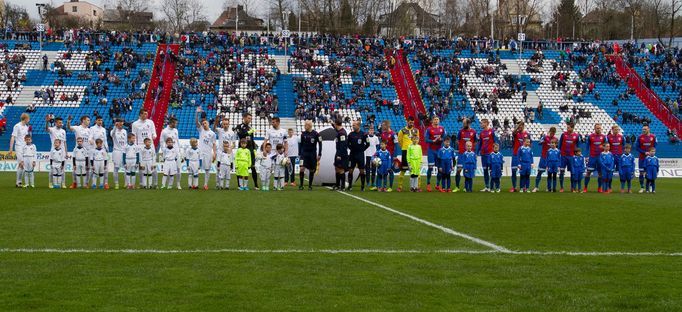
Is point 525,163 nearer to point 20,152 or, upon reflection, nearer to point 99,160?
point 99,160

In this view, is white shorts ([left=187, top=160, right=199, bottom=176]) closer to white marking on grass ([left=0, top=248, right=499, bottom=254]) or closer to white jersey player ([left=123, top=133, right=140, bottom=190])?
white jersey player ([left=123, top=133, right=140, bottom=190])

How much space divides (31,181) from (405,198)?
10.8 metres

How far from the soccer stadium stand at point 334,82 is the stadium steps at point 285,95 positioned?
0.12m

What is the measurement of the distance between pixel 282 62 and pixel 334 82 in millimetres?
5269

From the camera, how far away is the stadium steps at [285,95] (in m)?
52.4

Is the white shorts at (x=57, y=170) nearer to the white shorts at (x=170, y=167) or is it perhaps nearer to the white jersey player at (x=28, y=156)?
the white jersey player at (x=28, y=156)

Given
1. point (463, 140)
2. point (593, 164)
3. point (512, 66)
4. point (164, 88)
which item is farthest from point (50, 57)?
point (593, 164)

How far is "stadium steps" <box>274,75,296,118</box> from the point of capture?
172 ft

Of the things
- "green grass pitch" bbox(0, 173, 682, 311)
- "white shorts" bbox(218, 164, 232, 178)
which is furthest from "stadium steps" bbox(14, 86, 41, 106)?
"green grass pitch" bbox(0, 173, 682, 311)

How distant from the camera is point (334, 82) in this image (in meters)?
55.7

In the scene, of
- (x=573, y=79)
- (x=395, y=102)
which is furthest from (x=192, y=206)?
(x=573, y=79)

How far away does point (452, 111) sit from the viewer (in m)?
53.8

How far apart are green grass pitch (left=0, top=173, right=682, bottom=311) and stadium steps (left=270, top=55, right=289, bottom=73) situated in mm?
41909

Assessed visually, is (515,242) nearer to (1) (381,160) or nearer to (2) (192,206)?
(2) (192,206)
